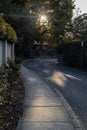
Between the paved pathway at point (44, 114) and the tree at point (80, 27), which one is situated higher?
the tree at point (80, 27)

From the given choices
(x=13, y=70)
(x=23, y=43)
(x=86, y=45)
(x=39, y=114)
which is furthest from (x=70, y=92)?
(x=23, y=43)

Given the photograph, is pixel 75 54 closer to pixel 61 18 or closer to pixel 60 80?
pixel 60 80

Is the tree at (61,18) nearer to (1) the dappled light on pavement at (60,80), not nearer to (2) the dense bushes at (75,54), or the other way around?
(2) the dense bushes at (75,54)

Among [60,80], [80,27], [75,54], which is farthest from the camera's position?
[80,27]

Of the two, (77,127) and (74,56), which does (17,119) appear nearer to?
(77,127)

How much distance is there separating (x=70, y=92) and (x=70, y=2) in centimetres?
5191

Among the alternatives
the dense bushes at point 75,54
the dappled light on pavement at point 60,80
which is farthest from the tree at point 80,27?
the dappled light on pavement at point 60,80

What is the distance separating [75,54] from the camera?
37.3m

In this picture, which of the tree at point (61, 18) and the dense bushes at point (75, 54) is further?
the tree at point (61, 18)

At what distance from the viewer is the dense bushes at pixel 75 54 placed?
3462 cm

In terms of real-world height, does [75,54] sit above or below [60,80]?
above

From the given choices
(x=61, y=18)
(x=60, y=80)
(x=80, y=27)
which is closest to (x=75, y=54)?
(x=60, y=80)

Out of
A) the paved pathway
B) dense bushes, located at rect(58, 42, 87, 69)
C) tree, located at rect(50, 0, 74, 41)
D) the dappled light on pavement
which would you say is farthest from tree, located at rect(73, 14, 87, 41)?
the paved pathway

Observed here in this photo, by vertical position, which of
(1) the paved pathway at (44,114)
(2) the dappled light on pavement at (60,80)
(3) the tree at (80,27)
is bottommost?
(2) the dappled light on pavement at (60,80)
